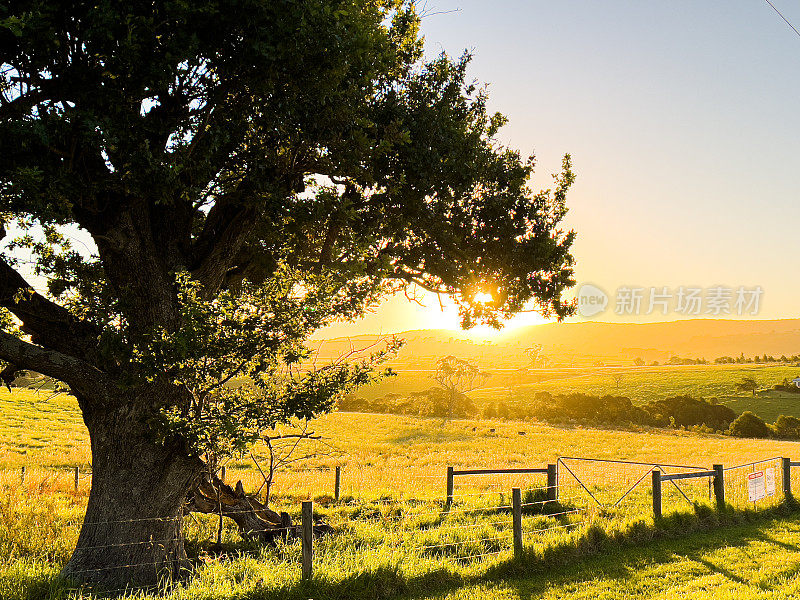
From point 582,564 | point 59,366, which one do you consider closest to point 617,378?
point 582,564

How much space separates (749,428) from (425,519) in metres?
62.6

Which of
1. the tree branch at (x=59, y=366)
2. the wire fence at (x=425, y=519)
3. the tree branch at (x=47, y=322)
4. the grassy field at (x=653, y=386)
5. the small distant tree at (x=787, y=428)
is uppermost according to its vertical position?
the tree branch at (x=47, y=322)

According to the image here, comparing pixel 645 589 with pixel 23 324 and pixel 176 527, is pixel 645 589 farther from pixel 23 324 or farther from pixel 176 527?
pixel 23 324

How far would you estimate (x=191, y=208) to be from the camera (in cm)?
1181

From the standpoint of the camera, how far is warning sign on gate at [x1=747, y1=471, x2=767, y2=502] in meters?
15.8

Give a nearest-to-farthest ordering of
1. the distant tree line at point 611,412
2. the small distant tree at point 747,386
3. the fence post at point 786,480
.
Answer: the fence post at point 786,480 → the distant tree line at point 611,412 → the small distant tree at point 747,386

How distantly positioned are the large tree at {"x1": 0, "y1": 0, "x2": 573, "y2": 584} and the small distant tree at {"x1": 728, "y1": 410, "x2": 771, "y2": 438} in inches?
2542

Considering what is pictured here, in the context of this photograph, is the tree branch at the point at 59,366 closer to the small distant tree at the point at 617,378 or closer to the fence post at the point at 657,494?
the fence post at the point at 657,494

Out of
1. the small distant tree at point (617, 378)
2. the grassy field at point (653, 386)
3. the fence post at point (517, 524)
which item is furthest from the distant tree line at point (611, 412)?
the fence post at point (517, 524)

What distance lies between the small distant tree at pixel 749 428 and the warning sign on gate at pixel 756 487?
55260 millimetres

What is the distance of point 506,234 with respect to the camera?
13695 millimetres

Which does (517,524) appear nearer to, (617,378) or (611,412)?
(611,412)

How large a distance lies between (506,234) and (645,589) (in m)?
7.87

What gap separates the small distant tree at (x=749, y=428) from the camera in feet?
207
